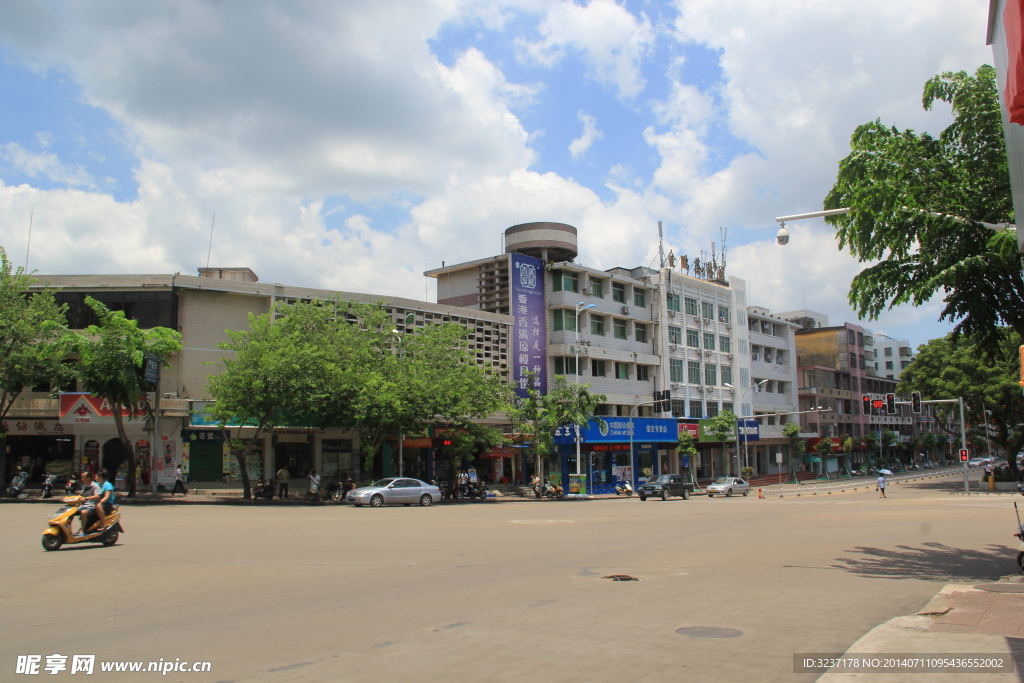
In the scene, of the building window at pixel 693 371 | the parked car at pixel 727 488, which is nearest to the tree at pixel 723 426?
the building window at pixel 693 371

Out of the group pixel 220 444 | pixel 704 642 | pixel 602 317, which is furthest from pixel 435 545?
pixel 602 317

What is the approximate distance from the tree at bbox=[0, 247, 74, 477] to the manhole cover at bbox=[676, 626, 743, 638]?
1196 inches

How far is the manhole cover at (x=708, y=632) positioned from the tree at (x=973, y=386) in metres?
53.6

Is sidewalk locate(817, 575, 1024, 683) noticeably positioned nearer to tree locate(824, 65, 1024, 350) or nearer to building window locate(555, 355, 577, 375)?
tree locate(824, 65, 1024, 350)

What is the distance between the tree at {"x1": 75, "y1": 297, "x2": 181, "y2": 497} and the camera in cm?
3025

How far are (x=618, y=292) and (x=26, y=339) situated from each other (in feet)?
128

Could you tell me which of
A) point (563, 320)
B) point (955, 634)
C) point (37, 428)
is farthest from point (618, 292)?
point (955, 634)

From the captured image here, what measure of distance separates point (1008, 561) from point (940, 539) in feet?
13.0

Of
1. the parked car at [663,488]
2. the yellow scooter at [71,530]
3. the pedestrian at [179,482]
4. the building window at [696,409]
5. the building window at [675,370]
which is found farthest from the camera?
the building window at [696,409]

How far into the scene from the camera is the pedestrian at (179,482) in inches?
1331

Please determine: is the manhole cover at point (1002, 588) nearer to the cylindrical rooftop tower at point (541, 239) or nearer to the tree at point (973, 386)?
the cylindrical rooftop tower at point (541, 239)

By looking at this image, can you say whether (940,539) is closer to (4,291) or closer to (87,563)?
(87,563)

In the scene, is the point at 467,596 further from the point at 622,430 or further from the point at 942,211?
the point at 622,430

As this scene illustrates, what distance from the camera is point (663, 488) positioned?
42.1m
